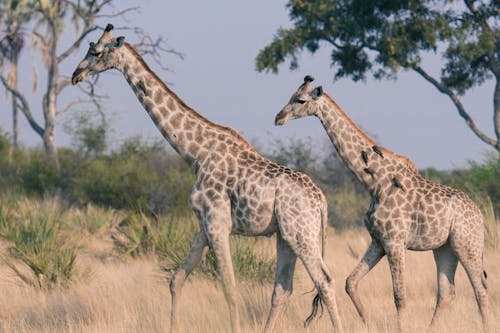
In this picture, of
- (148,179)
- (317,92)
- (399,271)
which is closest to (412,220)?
(399,271)

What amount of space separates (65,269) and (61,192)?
17290 millimetres

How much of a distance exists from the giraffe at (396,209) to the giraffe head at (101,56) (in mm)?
1750

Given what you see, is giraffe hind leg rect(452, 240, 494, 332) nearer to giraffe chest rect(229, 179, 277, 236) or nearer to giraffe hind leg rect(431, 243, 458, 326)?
giraffe hind leg rect(431, 243, 458, 326)

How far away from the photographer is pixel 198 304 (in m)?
9.27

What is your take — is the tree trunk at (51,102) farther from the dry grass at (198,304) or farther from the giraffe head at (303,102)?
the giraffe head at (303,102)

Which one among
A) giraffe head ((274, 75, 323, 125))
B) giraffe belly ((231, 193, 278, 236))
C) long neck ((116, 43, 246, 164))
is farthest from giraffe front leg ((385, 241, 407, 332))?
long neck ((116, 43, 246, 164))

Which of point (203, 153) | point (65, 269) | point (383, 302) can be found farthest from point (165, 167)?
point (203, 153)

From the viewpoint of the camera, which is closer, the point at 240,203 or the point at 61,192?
the point at 240,203

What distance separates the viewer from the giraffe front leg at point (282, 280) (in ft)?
25.1

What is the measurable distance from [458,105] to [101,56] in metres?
20.0

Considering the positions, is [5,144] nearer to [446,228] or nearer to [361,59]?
[361,59]

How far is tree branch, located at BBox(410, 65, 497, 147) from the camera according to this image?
82.9ft

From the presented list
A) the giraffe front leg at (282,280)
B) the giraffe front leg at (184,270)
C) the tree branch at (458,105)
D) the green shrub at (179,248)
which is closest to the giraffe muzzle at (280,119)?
the giraffe front leg at (282,280)

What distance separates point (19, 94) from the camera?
1471 inches
